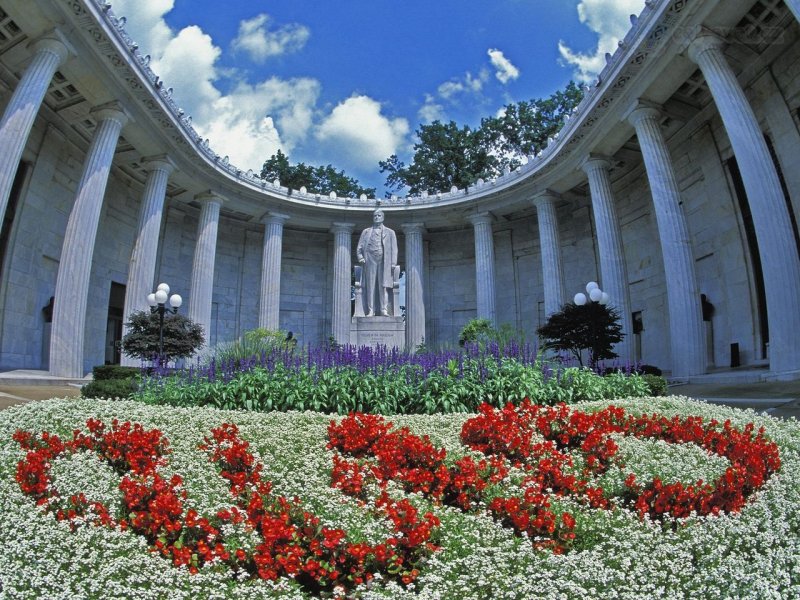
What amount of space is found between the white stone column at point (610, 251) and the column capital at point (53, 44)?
71.1 feet

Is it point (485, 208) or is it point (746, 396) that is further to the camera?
point (485, 208)

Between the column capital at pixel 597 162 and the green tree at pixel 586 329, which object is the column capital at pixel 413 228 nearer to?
the column capital at pixel 597 162

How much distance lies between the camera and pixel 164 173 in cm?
2573

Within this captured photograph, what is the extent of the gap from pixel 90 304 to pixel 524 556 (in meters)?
27.6

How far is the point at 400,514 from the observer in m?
4.00

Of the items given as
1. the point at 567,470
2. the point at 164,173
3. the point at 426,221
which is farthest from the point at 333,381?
the point at 426,221

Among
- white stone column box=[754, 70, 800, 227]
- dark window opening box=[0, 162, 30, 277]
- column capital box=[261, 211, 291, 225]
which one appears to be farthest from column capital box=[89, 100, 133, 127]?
white stone column box=[754, 70, 800, 227]

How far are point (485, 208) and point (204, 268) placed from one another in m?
15.8

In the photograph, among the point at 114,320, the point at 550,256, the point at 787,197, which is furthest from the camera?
the point at 114,320

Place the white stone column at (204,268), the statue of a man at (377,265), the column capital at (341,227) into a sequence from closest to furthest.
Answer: the statue of a man at (377,265)
the white stone column at (204,268)
the column capital at (341,227)

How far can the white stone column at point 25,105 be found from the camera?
17156mm

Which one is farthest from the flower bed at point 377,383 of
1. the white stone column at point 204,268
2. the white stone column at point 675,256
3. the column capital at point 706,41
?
the white stone column at point 204,268

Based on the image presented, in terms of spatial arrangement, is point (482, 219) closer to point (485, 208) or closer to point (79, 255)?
point (485, 208)

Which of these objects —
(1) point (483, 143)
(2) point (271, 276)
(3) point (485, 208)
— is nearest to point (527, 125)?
(1) point (483, 143)
